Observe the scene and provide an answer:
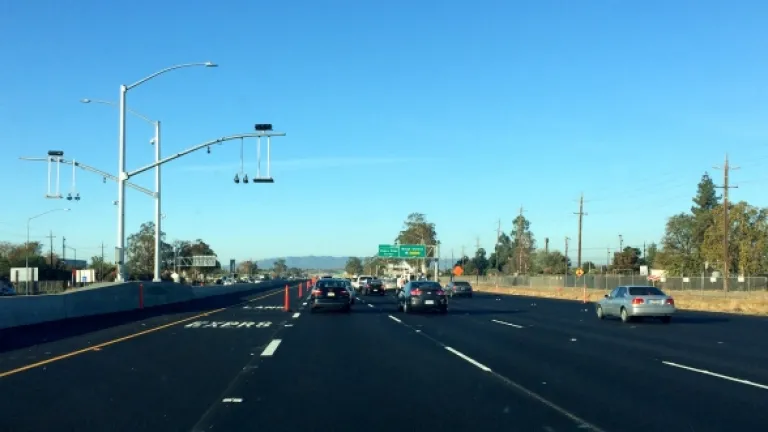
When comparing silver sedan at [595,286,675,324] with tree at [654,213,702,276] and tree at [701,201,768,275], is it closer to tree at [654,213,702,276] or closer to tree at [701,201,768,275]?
tree at [701,201,768,275]

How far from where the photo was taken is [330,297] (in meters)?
36.1

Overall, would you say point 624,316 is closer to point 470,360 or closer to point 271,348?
point 470,360

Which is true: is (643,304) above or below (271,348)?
above

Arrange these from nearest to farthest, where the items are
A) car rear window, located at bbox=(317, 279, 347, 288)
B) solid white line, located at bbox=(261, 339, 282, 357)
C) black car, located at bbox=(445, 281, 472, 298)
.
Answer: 1. solid white line, located at bbox=(261, 339, 282, 357)
2. car rear window, located at bbox=(317, 279, 347, 288)
3. black car, located at bbox=(445, 281, 472, 298)

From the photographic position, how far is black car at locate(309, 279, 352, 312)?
3606 cm

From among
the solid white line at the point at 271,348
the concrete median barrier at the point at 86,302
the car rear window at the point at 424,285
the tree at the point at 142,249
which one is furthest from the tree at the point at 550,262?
the solid white line at the point at 271,348

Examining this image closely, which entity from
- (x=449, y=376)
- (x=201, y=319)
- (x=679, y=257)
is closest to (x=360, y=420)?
(x=449, y=376)

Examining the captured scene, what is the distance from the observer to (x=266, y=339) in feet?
72.0

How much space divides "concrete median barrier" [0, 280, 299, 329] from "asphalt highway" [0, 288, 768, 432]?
1.58m

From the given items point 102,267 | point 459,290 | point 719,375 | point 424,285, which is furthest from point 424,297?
point 102,267

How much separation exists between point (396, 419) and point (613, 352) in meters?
10.4

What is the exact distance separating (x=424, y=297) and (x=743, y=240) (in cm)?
7429

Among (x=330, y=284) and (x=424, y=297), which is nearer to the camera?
(x=424, y=297)

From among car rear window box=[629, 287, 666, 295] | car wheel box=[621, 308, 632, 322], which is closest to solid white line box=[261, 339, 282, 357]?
car wheel box=[621, 308, 632, 322]
